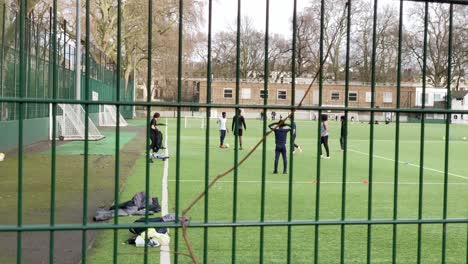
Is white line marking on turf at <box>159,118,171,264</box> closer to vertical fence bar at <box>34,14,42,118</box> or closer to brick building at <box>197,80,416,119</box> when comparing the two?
brick building at <box>197,80,416,119</box>

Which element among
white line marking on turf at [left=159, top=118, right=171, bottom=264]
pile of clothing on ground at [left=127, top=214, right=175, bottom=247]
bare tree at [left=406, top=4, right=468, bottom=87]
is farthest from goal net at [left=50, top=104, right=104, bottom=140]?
pile of clothing on ground at [left=127, top=214, right=175, bottom=247]

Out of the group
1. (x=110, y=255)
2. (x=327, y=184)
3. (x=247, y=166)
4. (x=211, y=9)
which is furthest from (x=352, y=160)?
(x=211, y=9)

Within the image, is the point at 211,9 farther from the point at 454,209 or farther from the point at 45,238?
the point at 454,209

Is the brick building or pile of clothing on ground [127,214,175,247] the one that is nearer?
the brick building

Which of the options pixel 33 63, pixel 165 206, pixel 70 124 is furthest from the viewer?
pixel 70 124

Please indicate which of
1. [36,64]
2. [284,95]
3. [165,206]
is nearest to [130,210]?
[165,206]

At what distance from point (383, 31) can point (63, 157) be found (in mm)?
16820

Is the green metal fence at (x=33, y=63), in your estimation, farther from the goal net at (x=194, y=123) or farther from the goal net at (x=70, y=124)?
the goal net at (x=194, y=123)

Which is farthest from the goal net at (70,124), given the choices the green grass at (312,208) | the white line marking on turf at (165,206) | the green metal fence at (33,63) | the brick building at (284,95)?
the brick building at (284,95)

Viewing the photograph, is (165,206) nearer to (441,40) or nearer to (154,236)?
(154,236)

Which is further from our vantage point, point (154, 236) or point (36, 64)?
point (36, 64)

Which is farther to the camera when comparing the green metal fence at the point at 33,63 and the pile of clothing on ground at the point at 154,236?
the green metal fence at the point at 33,63

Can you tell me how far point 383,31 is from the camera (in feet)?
21.0

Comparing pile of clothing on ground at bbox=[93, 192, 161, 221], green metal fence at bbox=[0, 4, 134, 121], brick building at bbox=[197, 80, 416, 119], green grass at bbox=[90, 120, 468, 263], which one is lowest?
green grass at bbox=[90, 120, 468, 263]
